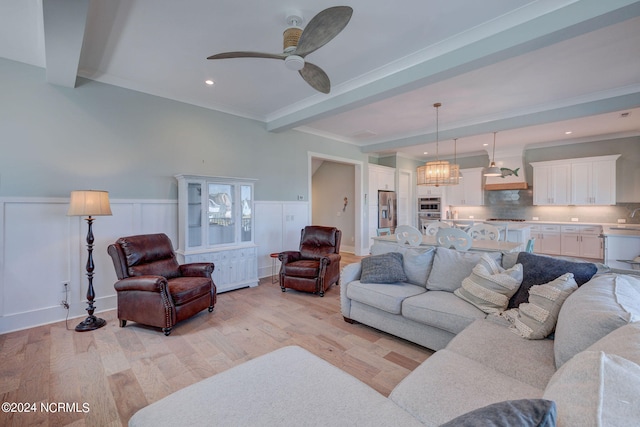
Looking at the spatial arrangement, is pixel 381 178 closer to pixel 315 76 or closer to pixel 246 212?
pixel 246 212

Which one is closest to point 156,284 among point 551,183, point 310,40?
point 310,40

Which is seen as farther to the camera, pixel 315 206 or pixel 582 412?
pixel 315 206

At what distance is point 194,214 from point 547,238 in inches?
307

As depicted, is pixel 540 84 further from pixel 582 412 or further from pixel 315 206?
pixel 315 206

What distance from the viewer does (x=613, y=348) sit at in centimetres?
99

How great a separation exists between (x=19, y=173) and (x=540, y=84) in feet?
21.0

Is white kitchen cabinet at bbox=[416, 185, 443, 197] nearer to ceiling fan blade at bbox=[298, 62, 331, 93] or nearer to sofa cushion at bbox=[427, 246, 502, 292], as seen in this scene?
sofa cushion at bbox=[427, 246, 502, 292]

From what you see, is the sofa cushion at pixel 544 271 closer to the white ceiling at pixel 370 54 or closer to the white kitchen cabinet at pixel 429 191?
the white ceiling at pixel 370 54

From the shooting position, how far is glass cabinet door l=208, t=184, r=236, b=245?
4.24m

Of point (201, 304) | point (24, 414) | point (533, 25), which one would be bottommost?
point (24, 414)

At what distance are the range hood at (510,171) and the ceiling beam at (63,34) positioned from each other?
27.7 ft

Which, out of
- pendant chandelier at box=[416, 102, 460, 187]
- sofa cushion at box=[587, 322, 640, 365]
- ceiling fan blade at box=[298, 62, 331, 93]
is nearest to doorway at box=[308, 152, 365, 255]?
pendant chandelier at box=[416, 102, 460, 187]

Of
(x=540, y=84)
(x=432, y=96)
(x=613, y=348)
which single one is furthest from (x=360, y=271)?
(x=540, y=84)

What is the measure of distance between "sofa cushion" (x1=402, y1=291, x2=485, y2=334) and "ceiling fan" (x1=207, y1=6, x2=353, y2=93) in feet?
7.43
